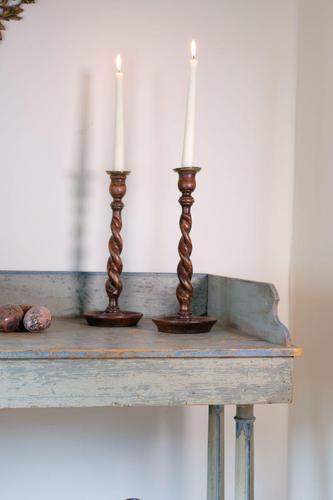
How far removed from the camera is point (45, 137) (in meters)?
1.45

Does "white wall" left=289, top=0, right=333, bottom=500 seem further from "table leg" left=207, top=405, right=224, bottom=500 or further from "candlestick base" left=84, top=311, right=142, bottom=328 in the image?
"candlestick base" left=84, top=311, right=142, bottom=328

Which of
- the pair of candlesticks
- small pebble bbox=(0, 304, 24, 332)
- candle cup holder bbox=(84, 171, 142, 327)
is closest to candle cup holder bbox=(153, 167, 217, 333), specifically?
the pair of candlesticks

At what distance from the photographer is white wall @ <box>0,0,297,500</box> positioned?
1450 mm

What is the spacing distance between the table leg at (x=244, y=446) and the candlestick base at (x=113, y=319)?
278 millimetres

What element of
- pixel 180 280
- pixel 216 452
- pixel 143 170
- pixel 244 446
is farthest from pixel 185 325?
pixel 143 170

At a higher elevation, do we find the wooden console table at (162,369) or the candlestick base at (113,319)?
the candlestick base at (113,319)

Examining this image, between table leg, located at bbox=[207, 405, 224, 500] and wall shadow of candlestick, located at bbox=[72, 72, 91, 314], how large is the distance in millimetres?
439

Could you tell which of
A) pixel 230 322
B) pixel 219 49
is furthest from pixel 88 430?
pixel 219 49

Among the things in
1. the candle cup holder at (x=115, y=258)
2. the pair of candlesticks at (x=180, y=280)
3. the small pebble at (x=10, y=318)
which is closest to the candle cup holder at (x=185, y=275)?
the pair of candlesticks at (x=180, y=280)

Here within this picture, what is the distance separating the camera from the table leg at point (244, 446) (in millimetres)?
1085

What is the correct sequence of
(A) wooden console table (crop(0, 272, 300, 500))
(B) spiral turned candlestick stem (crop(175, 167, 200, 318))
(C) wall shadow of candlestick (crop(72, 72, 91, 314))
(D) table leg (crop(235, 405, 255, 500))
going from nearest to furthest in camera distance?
(A) wooden console table (crop(0, 272, 300, 500)) → (D) table leg (crop(235, 405, 255, 500)) → (B) spiral turned candlestick stem (crop(175, 167, 200, 318)) → (C) wall shadow of candlestick (crop(72, 72, 91, 314))

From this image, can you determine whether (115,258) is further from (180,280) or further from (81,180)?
(81,180)

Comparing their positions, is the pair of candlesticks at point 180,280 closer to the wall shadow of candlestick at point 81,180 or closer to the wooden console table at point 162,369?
the wooden console table at point 162,369

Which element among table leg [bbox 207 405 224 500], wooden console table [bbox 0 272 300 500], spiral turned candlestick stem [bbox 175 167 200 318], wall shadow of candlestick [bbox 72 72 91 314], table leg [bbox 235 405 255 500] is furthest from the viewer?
wall shadow of candlestick [bbox 72 72 91 314]
